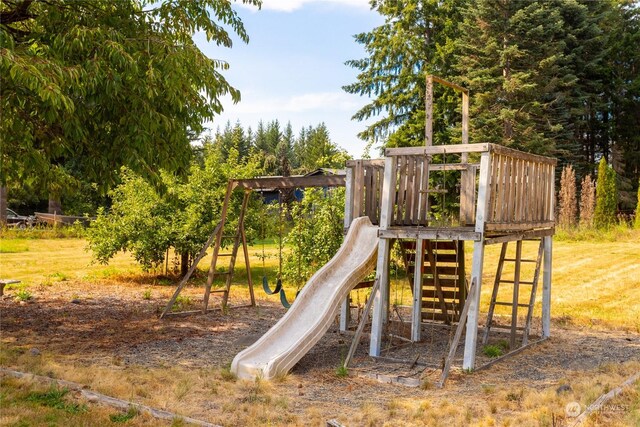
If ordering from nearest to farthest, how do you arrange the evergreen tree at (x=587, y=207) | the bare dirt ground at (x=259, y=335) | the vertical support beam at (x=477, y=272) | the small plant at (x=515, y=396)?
the small plant at (x=515, y=396) → the bare dirt ground at (x=259, y=335) → the vertical support beam at (x=477, y=272) → the evergreen tree at (x=587, y=207)

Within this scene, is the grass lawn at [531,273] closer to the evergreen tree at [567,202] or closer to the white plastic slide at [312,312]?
the evergreen tree at [567,202]

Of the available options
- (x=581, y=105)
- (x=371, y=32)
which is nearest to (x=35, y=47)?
(x=371, y=32)

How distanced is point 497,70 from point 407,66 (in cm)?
454

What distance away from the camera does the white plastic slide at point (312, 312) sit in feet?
24.2

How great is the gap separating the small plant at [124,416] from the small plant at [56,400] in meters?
0.32

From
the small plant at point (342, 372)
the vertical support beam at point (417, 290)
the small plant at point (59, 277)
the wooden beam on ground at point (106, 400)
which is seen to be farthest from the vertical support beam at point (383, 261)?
the small plant at point (59, 277)

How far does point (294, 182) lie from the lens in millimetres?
10664

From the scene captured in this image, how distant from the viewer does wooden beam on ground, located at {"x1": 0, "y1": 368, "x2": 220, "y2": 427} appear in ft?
17.7

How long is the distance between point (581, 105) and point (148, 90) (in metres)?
32.9

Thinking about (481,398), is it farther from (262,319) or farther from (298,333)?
(262,319)

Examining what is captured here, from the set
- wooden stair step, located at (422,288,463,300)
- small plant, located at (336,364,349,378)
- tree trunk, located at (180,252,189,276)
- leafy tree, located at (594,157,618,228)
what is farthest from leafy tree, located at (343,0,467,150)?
small plant, located at (336,364,349,378)

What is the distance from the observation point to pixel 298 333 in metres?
8.01

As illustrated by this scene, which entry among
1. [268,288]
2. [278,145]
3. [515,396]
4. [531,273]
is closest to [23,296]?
[268,288]

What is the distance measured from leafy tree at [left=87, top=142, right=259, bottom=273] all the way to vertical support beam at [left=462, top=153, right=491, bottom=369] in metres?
7.84
